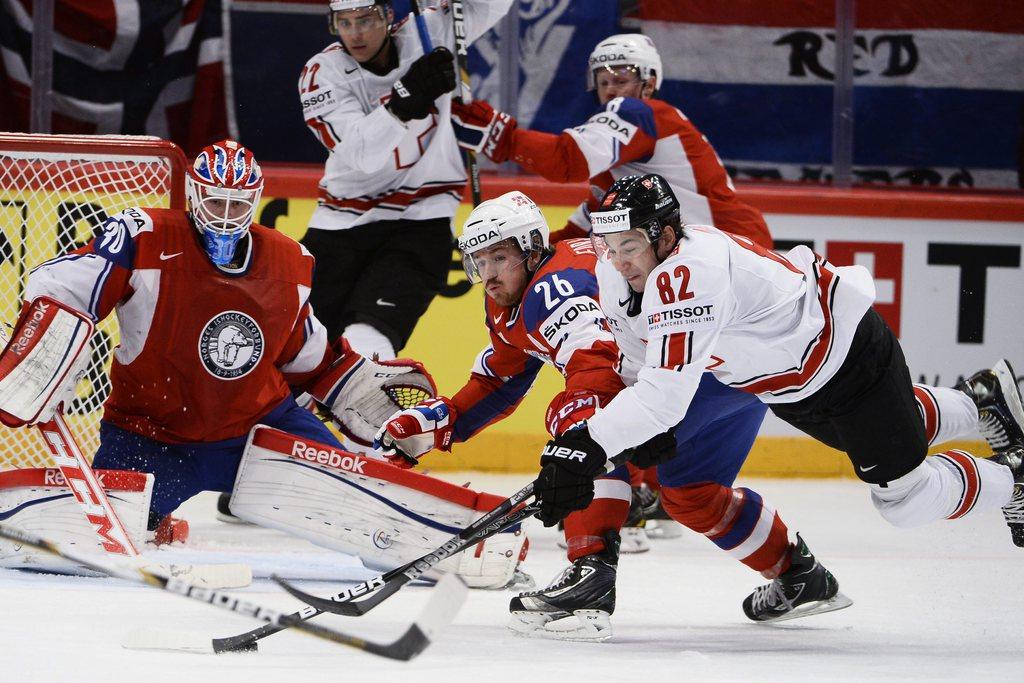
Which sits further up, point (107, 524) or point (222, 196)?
point (222, 196)

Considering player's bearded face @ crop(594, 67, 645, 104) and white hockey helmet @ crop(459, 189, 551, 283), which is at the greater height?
white hockey helmet @ crop(459, 189, 551, 283)

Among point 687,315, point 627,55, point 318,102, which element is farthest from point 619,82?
point 687,315

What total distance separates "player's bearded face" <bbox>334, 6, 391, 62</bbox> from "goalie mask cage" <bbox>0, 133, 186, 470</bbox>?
2.17 feet

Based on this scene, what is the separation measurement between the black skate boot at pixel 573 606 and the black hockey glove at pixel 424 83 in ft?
5.49

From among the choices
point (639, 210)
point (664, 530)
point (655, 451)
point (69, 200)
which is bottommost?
point (664, 530)

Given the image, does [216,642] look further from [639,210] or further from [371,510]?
[639,210]

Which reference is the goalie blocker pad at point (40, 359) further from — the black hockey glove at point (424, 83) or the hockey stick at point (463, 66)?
the hockey stick at point (463, 66)

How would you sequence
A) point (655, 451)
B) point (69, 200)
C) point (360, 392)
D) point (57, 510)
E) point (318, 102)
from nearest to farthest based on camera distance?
point (655, 451) → point (57, 510) → point (360, 392) → point (69, 200) → point (318, 102)

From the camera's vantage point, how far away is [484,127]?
4.31 meters

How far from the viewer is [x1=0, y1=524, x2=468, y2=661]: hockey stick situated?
7.82 ft

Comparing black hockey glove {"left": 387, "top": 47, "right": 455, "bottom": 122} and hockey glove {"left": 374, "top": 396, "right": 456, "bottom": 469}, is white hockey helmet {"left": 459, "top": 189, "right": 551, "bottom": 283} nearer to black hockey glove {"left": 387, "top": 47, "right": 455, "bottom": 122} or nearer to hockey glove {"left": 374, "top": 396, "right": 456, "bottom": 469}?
hockey glove {"left": 374, "top": 396, "right": 456, "bottom": 469}

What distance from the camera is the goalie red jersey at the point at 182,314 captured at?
131 inches

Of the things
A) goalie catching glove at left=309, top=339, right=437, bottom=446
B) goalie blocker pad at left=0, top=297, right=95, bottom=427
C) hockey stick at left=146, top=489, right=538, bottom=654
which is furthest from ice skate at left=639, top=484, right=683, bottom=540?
hockey stick at left=146, top=489, right=538, bottom=654

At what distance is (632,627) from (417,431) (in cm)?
64
